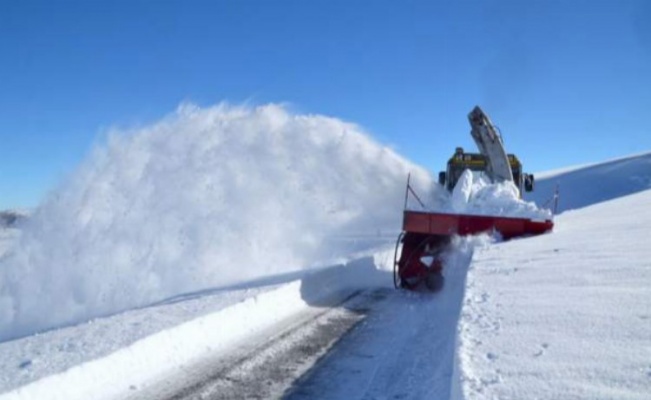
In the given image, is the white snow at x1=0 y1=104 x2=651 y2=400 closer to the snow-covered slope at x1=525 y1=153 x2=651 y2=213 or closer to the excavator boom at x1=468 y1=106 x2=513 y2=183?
the excavator boom at x1=468 y1=106 x2=513 y2=183

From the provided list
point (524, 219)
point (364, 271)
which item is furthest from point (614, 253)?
point (364, 271)

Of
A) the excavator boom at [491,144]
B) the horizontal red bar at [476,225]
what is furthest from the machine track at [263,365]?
the excavator boom at [491,144]

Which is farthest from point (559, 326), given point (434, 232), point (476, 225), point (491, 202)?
point (491, 202)

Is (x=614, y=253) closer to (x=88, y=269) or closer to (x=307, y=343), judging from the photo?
(x=307, y=343)

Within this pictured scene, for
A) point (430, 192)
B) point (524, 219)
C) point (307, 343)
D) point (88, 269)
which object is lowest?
point (307, 343)

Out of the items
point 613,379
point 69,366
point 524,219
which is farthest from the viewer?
point 524,219

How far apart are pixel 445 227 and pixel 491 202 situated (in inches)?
46.6

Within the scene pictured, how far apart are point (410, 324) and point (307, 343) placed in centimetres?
183

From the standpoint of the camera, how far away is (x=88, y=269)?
38.1 ft

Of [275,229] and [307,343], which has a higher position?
[275,229]

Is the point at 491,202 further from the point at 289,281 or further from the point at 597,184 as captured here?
the point at 597,184

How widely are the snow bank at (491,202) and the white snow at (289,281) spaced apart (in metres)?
0.05

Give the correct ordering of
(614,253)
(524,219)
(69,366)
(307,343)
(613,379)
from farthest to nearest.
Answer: (524,219) < (614,253) < (307,343) < (69,366) < (613,379)

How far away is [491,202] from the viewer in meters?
11.3
